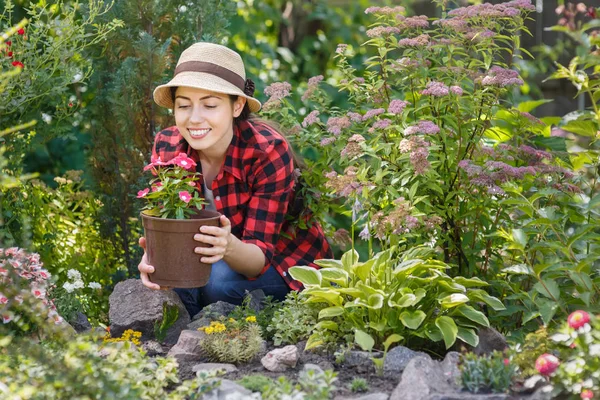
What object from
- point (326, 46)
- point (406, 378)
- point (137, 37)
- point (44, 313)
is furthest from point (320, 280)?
point (326, 46)

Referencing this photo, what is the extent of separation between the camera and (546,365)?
7.77ft

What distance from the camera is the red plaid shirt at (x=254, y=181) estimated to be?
3510 mm

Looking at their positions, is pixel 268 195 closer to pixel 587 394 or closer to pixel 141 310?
pixel 141 310

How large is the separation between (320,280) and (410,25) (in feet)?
3.69

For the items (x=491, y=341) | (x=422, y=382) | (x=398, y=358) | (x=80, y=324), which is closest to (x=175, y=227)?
(x=80, y=324)

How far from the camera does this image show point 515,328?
10.9 ft

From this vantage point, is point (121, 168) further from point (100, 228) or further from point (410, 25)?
point (410, 25)

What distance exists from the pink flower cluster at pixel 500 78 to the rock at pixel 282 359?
1245 millimetres

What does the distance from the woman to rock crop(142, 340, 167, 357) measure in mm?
238

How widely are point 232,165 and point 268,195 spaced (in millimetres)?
201

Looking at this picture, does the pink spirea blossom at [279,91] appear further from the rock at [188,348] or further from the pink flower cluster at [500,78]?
the rock at [188,348]

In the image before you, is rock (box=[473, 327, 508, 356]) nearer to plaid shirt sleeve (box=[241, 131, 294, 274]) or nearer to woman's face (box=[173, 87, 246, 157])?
plaid shirt sleeve (box=[241, 131, 294, 274])

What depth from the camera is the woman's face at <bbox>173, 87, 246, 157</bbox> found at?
3.36 meters

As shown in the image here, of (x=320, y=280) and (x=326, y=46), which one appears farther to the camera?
(x=326, y=46)
